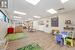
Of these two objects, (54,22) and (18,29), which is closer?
(54,22)

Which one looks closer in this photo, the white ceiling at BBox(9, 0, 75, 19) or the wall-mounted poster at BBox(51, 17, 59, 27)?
the white ceiling at BBox(9, 0, 75, 19)

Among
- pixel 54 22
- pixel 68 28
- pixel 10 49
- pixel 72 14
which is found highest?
pixel 72 14

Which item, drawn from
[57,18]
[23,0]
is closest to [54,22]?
[57,18]

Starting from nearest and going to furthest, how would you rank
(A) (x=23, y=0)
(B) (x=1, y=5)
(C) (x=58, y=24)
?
(B) (x=1, y=5)
(A) (x=23, y=0)
(C) (x=58, y=24)

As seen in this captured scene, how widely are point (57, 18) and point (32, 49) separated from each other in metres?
6.28

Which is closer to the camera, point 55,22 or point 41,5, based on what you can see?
point 41,5

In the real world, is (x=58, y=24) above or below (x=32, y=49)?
above

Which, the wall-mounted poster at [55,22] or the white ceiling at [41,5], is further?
the wall-mounted poster at [55,22]

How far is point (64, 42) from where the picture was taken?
498 centimetres

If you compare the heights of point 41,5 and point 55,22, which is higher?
point 41,5

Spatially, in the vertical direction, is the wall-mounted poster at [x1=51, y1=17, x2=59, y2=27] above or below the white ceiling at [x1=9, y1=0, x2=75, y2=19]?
below

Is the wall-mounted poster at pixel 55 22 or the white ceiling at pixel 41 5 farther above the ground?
the white ceiling at pixel 41 5

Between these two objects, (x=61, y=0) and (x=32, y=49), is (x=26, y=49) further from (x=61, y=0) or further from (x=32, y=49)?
(x=61, y=0)

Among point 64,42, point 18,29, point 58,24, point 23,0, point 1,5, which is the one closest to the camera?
point 1,5
